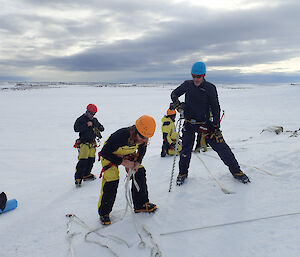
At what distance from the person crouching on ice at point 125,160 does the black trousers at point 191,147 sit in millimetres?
1136

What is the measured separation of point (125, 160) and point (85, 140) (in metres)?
3.01

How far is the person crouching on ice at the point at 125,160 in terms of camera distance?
3383 millimetres

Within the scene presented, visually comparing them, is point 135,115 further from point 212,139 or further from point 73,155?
point 212,139

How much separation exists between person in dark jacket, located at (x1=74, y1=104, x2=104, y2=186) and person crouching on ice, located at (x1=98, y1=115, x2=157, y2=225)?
8.58 feet

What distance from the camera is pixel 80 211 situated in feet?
14.4

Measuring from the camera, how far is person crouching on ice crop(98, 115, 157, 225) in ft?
11.1

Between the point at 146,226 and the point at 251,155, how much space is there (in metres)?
3.68

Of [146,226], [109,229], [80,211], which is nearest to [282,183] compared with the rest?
[146,226]

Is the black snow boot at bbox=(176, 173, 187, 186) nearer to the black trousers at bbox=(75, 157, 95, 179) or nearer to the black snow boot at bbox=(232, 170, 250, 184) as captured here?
the black snow boot at bbox=(232, 170, 250, 184)

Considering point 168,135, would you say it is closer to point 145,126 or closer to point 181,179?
point 181,179

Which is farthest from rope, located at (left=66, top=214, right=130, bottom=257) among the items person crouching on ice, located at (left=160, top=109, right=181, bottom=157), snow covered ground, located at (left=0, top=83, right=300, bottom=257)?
person crouching on ice, located at (left=160, top=109, right=181, bottom=157)

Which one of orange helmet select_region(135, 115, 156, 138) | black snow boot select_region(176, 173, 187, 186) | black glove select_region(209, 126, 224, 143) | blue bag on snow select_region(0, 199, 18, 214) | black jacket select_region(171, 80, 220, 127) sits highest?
black jacket select_region(171, 80, 220, 127)

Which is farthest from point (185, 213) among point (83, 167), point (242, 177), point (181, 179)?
point (83, 167)

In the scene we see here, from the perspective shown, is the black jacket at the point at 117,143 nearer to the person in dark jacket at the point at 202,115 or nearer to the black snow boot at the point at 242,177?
the person in dark jacket at the point at 202,115
